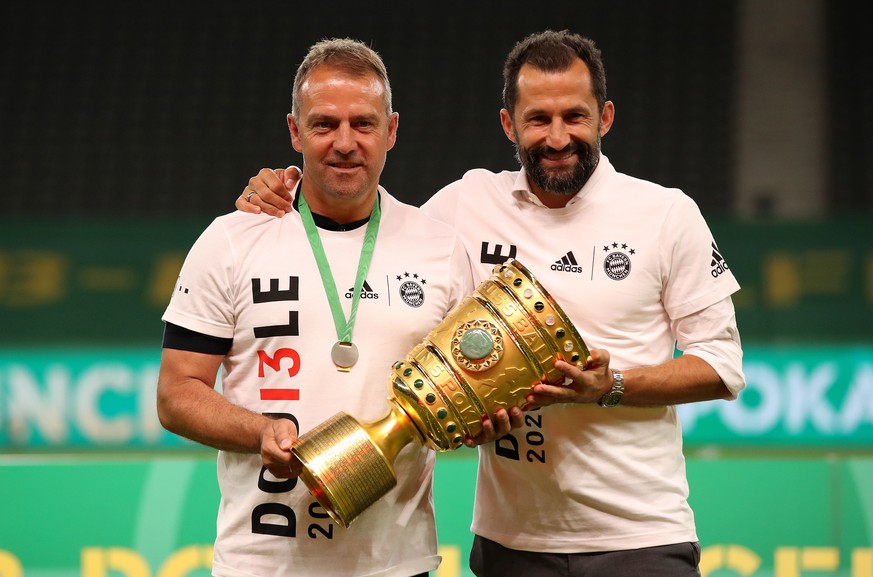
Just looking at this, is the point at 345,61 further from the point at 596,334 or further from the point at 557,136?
the point at 596,334

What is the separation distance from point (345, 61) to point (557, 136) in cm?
46

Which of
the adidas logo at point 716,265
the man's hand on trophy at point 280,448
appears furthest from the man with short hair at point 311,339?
the adidas logo at point 716,265

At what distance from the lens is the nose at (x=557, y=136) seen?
2213 mm

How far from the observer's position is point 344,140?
6.79 feet

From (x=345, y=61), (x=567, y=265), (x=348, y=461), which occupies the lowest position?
(x=348, y=461)

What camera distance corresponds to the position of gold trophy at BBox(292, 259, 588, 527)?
6.24 feet

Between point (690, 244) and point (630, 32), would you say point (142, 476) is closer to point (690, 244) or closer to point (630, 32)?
point (690, 244)

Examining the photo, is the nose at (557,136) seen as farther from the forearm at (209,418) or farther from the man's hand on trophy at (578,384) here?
the forearm at (209,418)

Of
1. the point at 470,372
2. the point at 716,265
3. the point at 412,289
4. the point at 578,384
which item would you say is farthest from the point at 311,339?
the point at 716,265

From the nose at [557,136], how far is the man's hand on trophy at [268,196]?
21.9 inches

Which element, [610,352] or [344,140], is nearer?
[344,140]

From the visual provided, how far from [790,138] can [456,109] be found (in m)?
2.07

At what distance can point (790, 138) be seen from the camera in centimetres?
660

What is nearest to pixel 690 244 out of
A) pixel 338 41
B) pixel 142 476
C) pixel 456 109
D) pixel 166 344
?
pixel 338 41
